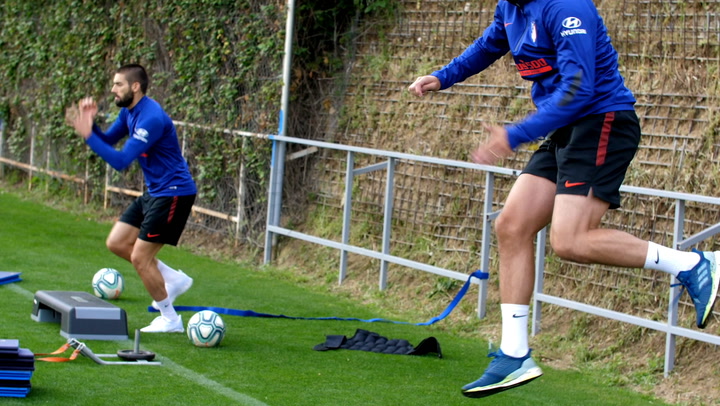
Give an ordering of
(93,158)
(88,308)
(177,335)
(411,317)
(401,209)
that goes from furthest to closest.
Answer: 1. (93,158)
2. (401,209)
3. (411,317)
4. (177,335)
5. (88,308)

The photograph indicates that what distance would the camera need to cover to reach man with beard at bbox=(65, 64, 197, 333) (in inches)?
294

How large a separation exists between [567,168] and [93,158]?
12066mm

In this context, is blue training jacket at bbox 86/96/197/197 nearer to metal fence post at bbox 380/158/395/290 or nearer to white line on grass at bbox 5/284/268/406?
white line on grass at bbox 5/284/268/406

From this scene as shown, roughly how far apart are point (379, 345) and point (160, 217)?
1993 mm

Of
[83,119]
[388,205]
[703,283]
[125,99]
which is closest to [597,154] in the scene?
[703,283]

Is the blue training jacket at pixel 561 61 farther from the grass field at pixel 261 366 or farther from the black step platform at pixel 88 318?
the black step platform at pixel 88 318

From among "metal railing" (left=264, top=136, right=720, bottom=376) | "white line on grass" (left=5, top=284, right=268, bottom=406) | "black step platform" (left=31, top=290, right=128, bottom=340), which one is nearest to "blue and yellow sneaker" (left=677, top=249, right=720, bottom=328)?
"metal railing" (left=264, top=136, right=720, bottom=376)

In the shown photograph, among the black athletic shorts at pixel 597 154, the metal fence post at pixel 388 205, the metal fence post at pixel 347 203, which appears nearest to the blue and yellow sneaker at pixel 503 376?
the black athletic shorts at pixel 597 154

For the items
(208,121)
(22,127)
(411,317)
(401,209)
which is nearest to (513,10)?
(411,317)

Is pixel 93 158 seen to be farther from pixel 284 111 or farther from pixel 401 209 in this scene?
pixel 401 209

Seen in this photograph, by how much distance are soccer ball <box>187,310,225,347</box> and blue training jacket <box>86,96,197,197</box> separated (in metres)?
1.20

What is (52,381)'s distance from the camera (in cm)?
571

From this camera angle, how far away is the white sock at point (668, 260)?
4621 millimetres

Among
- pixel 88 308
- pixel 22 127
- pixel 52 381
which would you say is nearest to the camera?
pixel 52 381
